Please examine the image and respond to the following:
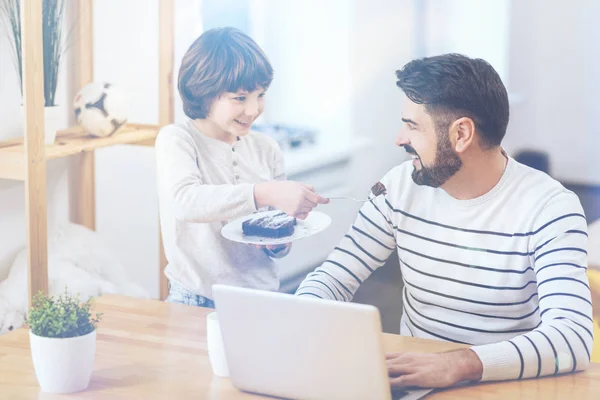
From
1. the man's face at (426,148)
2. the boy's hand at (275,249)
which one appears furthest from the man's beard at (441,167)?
the boy's hand at (275,249)

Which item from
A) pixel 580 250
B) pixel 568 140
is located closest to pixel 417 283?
pixel 580 250

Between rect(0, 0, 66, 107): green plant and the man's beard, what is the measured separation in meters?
1.11

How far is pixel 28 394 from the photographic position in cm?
128

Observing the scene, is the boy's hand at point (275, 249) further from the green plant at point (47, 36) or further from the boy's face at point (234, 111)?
the green plant at point (47, 36)

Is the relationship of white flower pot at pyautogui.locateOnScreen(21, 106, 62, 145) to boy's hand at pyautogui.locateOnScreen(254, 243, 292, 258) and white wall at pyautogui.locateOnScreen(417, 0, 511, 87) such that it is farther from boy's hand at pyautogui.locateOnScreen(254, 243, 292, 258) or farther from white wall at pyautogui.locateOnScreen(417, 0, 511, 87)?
white wall at pyautogui.locateOnScreen(417, 0, 511, 87)

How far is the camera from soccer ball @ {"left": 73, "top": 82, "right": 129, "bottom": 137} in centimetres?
237

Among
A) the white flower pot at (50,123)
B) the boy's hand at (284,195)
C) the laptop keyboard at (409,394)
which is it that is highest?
the white flower pot at (50,123)

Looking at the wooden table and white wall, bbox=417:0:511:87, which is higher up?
white wall, bbox=417:0:511:87

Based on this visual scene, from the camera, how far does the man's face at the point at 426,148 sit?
1.65 metres

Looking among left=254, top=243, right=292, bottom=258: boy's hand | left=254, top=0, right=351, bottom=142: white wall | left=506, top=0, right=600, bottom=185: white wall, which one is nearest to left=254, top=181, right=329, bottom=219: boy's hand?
left=254, top=243, right=292, bottom=258: boy's hand

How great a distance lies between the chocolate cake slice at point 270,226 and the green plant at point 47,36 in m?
0.77

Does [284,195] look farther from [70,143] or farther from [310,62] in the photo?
[310,62]

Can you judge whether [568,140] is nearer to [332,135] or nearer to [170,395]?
[332,135]

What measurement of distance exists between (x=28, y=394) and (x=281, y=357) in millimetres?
390
